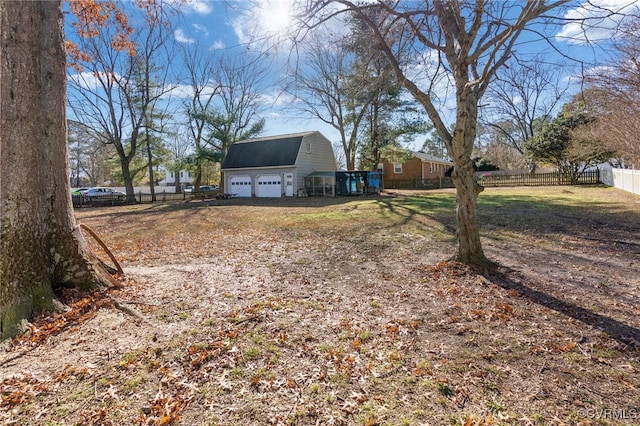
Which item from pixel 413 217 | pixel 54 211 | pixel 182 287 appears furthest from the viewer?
pixel 413 217

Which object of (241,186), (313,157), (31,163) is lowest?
(31,163)

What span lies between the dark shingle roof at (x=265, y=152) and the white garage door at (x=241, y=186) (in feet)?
3.33

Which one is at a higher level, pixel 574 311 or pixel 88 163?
pixel 88 163

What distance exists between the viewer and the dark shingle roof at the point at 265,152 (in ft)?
78.9

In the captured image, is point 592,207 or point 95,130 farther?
point 95,130

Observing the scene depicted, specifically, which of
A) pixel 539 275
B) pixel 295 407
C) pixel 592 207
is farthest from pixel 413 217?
pixel 295 407

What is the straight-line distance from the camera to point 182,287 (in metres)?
4.86

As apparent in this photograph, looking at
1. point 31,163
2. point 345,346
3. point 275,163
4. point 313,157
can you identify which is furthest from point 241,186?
point 345,346

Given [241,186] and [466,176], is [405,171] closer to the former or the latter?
[241,186]

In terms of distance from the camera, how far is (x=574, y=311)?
3805 millimetres

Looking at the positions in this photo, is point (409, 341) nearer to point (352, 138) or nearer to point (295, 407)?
point (295, 407)

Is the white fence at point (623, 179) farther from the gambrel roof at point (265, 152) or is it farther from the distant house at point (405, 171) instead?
the gambrel roof at point (265, 152)

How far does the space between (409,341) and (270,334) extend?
1487 millimetres

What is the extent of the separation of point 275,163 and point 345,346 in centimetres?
2209
